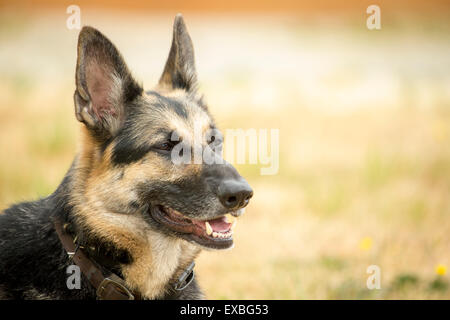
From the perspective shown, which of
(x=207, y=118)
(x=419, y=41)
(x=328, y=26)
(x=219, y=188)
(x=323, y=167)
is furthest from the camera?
(x=328, y=26)

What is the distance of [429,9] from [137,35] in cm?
786

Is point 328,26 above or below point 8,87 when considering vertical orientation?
above

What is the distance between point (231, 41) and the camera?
46.3 feet

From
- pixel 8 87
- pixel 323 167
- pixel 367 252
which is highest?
pixel 8 87

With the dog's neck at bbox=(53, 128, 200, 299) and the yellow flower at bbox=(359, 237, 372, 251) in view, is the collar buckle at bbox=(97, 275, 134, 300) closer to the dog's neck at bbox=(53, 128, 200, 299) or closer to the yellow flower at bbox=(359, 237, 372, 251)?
the dog's neck at bbox=(53, 128, 200, 299)

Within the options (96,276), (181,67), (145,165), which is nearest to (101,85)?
(145,165)

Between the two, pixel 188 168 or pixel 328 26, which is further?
pixel 328 26

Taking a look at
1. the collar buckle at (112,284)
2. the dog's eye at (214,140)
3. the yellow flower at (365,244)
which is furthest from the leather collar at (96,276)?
the yellow flower at (365,244)

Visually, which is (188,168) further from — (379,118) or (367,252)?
(379,118)

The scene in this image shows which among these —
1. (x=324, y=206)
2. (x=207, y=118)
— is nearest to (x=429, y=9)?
(x=324, y=206)

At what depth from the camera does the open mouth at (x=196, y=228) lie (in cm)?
347

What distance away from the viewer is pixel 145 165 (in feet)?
11.7

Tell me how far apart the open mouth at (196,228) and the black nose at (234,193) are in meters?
0.16

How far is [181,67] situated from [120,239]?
1552 mm
